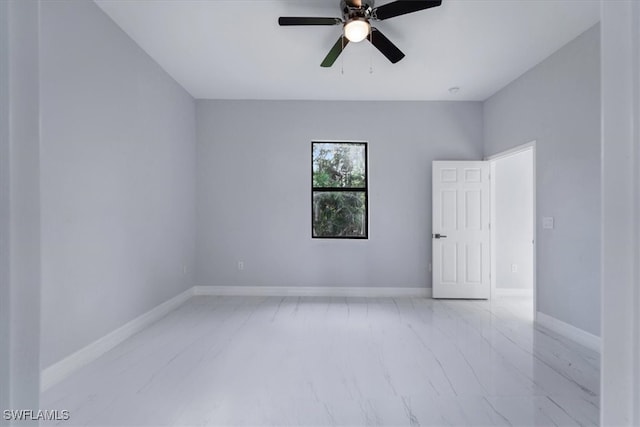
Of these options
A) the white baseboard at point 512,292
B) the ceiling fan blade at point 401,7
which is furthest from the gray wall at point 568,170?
the ceiling fan blade at point 401,7

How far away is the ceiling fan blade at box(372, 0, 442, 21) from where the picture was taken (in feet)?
7.40

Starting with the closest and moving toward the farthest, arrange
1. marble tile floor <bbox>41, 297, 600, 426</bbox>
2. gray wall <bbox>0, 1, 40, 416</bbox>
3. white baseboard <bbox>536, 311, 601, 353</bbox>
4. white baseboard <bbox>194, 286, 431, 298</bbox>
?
gray wall <bbox>0, 1, 40, 416</bbox>, marble tile floor <bbox>41, 297, 600, 426</bbox>, white baseboard <bbox>536, 311, 601, 353</bbox>, white baseboard <bbox>194, 286, 431, 298</bbox>

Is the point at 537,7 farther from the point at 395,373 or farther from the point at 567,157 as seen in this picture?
the point at 395,373

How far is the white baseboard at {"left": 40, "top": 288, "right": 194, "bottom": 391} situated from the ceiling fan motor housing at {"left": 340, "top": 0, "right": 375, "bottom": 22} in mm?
2996

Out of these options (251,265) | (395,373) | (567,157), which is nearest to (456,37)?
(567,157)

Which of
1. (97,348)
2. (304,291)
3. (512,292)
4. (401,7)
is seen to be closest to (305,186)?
(304,291)

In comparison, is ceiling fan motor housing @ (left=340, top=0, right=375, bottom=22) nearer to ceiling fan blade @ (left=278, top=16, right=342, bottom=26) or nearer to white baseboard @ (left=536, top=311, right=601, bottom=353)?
ceiling fan blade @ (left=278, top=16, right=342, bottom=26)

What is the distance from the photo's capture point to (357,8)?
241 cm

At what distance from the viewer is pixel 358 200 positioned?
4762 millimetres

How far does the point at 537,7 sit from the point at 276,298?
420 cm

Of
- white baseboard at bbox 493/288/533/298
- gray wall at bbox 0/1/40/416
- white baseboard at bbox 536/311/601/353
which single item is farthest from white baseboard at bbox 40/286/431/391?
gray wall at bbox 0/1/40/416

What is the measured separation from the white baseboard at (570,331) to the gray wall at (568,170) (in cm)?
5

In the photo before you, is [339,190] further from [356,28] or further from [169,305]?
[169,305]

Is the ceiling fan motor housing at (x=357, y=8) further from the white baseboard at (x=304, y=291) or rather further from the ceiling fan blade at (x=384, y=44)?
the white baseboard at (x=304, y=291)
